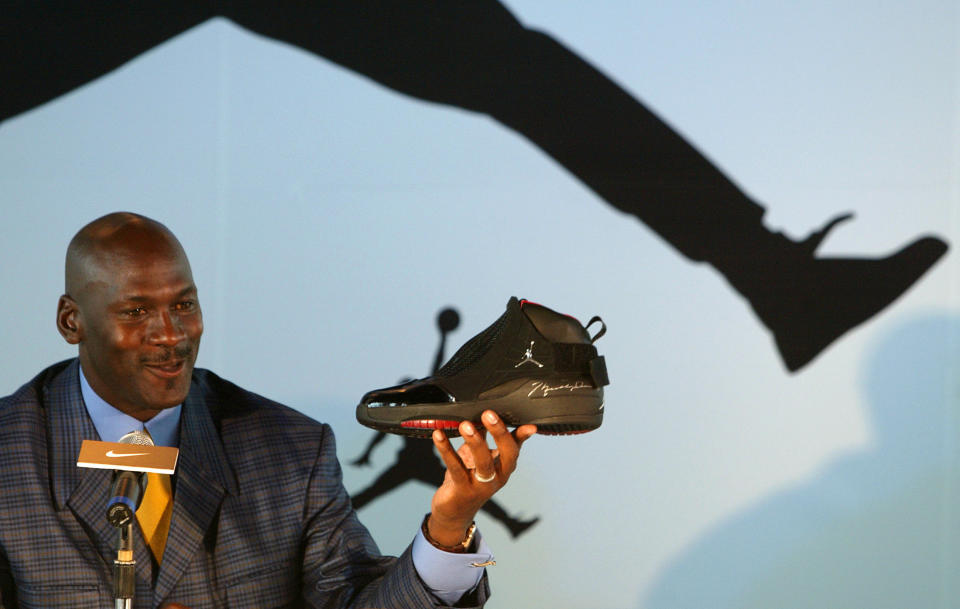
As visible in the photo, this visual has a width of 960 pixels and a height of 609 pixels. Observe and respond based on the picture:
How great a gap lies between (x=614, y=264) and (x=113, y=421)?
150 cm

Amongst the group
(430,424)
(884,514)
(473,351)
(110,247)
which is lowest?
(884,514)

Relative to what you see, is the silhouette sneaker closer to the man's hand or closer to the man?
the man's hand

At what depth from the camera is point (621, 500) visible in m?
3.00

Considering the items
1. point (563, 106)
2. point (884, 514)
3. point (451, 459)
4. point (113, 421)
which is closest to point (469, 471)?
point (451, 459)

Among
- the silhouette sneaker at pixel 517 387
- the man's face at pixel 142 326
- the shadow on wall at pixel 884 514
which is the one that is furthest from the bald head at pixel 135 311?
the shadow on wall at pixel 884 514

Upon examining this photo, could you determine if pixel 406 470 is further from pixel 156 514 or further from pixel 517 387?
pixel 517 387

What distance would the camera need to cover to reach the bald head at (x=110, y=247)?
1.95 m

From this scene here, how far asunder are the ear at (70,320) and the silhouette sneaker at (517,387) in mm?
695

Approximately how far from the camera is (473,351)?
1.67 metres

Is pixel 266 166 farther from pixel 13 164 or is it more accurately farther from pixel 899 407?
pixel 899 407

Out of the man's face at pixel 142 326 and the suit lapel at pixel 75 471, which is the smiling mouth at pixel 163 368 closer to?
the man's face at pixel 142 326

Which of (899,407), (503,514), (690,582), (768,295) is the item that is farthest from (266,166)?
(899,407)
